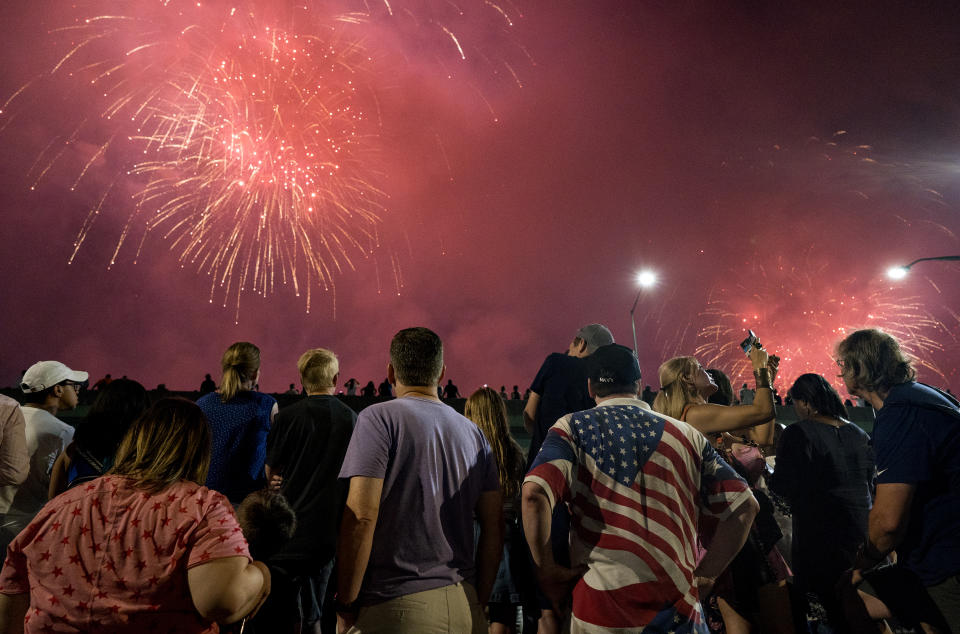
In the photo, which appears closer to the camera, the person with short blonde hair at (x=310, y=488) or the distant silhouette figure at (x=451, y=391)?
the person with short blonde hair at (x=310, y=488)

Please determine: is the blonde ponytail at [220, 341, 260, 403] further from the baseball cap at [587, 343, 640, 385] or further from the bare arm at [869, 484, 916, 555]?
the bare arm at [869, 484, 916, 555]

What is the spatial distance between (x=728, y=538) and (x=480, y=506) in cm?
134

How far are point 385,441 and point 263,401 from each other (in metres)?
2.55

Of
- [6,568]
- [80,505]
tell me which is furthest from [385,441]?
[6,568]

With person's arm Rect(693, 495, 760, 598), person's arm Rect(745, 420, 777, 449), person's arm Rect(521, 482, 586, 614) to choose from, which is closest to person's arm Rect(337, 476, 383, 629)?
person's arm Rect(521, 482, 586, 614)

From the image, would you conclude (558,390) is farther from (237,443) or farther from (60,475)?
(60,475)

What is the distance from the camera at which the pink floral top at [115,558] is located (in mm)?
2059

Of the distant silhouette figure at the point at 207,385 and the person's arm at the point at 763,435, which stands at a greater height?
the person's arm at the point at 763,435

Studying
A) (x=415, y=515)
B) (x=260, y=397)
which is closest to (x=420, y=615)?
(x=415, y=515)

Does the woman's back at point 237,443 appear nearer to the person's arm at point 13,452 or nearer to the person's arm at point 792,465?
the person's arm at point 13,452

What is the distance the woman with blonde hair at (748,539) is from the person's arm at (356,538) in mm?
2477

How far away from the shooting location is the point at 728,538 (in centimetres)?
283

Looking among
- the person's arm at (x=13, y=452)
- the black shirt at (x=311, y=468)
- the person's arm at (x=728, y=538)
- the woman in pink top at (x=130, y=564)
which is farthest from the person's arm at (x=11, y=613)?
the person's arm at (x=728, y=538)

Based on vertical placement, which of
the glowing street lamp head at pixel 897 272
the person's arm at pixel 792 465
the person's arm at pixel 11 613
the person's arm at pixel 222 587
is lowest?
the person's arm at pixel 11 613
